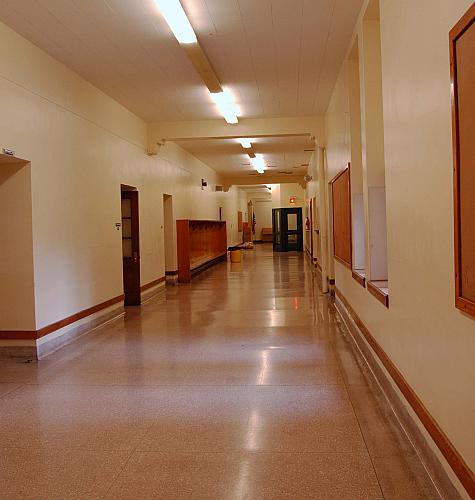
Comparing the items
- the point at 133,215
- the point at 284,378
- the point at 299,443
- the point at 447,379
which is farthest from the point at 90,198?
the point at 447,379

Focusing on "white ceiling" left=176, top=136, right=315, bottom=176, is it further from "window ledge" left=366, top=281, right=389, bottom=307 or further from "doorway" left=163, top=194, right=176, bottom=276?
"window ledge" left=366, top=281, right=389, bottom=307

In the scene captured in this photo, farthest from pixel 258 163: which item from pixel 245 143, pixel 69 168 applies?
pixel 69 168

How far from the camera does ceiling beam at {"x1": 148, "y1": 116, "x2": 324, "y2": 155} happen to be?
1064 cm

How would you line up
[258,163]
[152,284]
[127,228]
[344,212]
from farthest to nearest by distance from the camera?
[258,163] < [152,284] < [127,228] < [344,212]

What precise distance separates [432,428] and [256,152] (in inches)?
525

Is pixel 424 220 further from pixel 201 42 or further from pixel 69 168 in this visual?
pixel 69 168

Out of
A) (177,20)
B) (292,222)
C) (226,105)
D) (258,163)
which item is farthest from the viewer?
(292,222)

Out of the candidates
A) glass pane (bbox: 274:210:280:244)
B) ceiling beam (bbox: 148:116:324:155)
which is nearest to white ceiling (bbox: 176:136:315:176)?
ceiling beam (bbox: 148:116:324:155)

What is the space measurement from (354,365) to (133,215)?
19.3 ft

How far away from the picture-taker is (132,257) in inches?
398

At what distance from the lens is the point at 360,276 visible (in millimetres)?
5918

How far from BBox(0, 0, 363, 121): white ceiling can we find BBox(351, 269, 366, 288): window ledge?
2698mm

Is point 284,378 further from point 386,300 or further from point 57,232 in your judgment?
point 57,232

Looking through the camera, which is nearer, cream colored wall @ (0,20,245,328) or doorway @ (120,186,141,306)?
cream colored wall @ (0,20,245,328)
